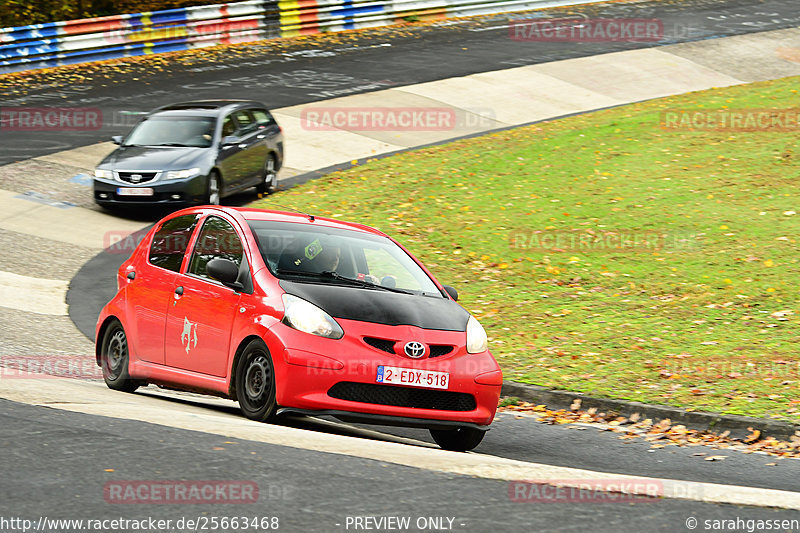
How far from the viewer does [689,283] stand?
13.4m

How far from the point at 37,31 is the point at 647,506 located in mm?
26111

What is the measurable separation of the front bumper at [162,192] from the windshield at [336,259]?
9.23m

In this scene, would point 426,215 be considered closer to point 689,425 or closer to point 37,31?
point 689,425

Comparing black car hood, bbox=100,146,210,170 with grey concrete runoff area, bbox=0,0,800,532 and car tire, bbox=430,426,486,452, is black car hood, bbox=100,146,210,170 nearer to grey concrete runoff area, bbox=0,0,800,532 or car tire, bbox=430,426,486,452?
grey concrete runoff area, bbox=0,0,800,532

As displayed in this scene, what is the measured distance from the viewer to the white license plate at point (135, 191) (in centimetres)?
1744

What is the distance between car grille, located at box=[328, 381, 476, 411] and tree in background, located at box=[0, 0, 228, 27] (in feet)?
84.2

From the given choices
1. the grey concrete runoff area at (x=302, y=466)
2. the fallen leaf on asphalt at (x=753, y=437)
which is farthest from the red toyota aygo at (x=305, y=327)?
the fallen leaf on asphalt at (x=753, y=437)

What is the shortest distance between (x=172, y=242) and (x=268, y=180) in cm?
1093

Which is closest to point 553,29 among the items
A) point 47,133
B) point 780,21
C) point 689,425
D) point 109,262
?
point 780,21

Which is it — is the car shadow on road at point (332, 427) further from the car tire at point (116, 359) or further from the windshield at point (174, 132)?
the windshield at point (174, 132)

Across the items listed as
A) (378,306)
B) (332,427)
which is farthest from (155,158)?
(378,306)

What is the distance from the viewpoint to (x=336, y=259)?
830 centimetres
